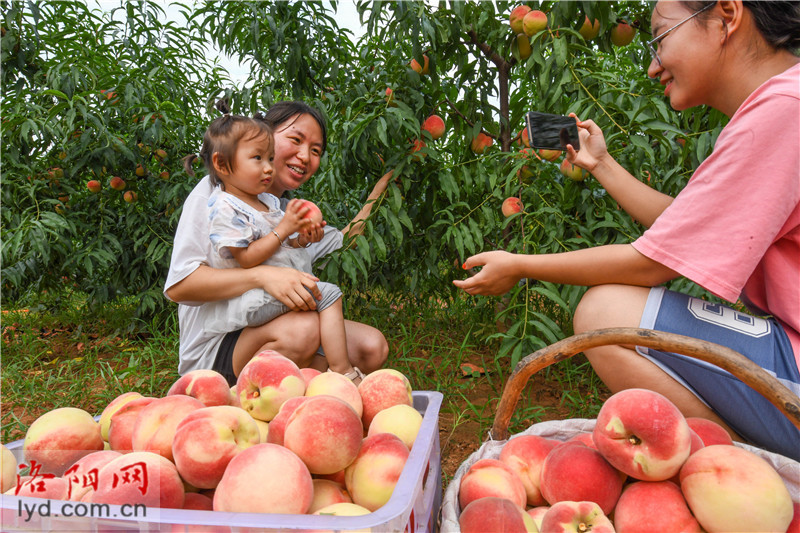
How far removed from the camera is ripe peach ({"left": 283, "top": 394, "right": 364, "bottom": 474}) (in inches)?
33.2

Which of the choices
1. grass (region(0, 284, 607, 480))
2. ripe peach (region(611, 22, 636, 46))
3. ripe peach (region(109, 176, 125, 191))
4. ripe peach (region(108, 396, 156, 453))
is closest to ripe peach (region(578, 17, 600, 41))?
ripe peach (region(611, 22, 636, 46))

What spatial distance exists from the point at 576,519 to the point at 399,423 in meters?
0.35

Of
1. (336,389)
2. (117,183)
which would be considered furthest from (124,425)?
(117,183)

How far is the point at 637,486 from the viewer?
867 millimetres

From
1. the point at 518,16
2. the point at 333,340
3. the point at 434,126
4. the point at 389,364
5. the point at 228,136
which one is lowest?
the point at 389,364

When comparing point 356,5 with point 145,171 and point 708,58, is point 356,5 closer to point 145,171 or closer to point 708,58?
point 708,58

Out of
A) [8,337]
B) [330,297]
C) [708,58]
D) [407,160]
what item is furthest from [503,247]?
Result: [8,337]

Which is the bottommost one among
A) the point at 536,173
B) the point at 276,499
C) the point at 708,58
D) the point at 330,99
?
the point at 276,499

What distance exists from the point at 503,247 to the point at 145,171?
2.26m

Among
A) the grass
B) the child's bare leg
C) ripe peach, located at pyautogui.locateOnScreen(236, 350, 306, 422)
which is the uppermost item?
ripe peach, located at pyautogui.locateOnScreen(236, 350, 306, 422)

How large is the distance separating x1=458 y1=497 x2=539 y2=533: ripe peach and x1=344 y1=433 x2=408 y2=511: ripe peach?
0.12 m

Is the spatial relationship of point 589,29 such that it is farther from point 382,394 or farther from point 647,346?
point 382,394

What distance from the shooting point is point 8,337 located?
330cm

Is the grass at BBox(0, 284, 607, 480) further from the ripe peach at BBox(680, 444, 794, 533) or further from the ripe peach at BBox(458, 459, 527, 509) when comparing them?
the ripe peach at BBox(680, 444, 794, 533)
